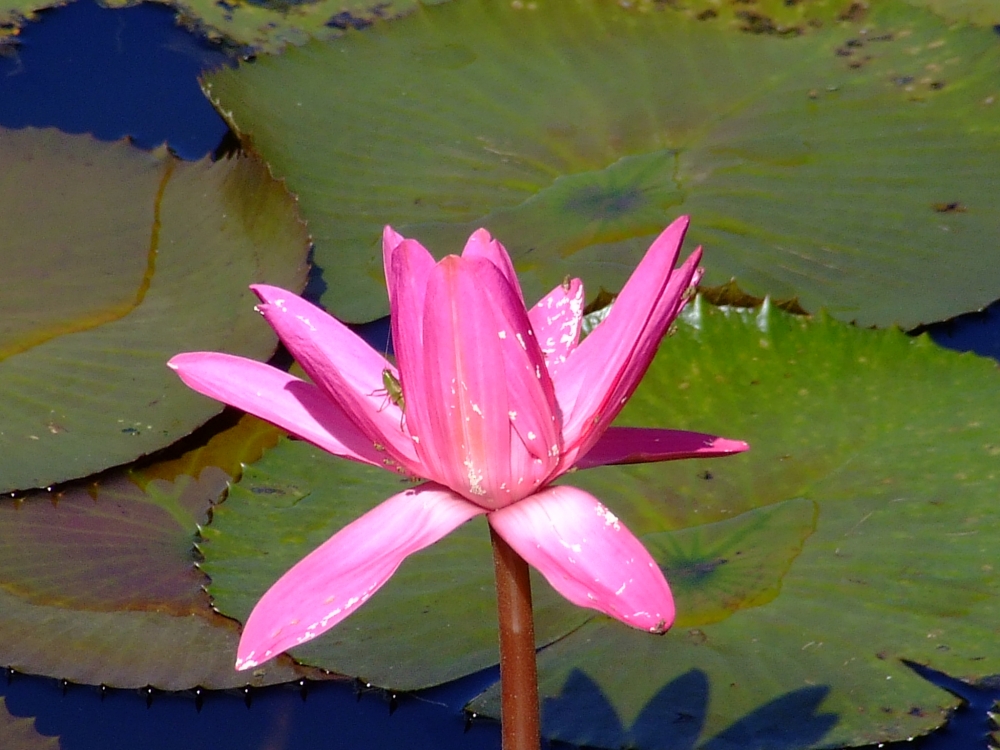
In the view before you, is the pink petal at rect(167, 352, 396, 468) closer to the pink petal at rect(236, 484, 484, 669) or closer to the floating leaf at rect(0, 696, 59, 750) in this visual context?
the pink petal at rect(236, 484, 484, 669)

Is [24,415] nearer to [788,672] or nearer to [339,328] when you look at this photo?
[339,328]

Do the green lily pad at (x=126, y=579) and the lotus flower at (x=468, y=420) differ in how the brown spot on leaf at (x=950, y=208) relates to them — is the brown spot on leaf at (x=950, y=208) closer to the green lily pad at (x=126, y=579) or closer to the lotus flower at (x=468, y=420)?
the green lily pad at (x=126, y=579)

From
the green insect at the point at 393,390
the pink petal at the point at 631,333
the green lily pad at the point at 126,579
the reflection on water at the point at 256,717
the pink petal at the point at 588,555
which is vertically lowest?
the reflection on water at the point at 256,717

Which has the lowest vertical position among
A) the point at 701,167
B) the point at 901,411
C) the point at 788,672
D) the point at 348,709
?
the point at 348,709

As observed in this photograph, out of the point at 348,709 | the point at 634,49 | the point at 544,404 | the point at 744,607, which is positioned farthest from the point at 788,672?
the point at 634,49

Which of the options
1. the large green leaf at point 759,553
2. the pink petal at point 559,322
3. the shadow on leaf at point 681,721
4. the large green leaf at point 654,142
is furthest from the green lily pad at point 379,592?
the pink petal at point 559,322

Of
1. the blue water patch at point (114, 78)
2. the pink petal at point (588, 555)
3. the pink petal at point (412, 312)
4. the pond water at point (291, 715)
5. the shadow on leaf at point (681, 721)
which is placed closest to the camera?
the pink petal at point (588, 555)
